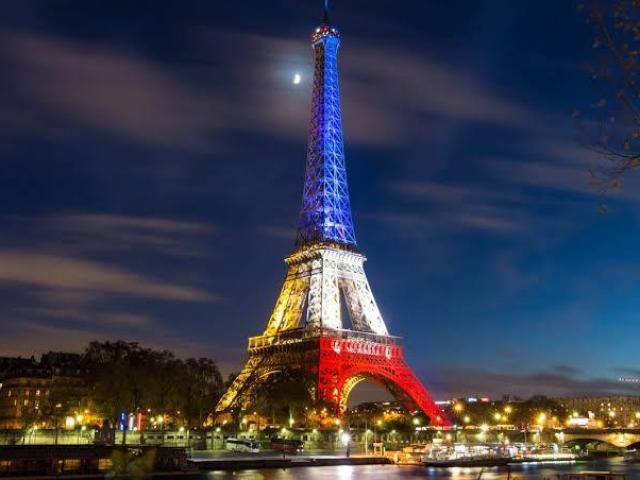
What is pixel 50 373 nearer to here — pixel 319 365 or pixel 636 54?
pixel 319 365

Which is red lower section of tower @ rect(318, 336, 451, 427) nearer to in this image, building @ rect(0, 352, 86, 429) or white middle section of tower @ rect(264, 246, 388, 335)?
white middle section of tower @ rect(264, 246, 388, 335)

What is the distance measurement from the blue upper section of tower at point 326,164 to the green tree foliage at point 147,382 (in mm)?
27088

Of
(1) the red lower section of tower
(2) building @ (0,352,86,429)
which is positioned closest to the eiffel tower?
(1) the red lower section of tower

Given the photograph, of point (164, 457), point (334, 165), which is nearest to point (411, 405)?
point (334, 165)

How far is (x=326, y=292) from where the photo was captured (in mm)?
103875

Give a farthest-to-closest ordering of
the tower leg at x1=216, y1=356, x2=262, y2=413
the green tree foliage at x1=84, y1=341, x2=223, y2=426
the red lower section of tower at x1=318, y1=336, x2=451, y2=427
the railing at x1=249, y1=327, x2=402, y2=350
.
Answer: the tower leg at x1=216, y1=356, x2=262, y2=413, the railing at x1=249, y1=327, x2=402, y2=350, the red lower section of tower at x1=318, y1=336, x2=451, y2=427, the green tree foliage at x1=84, y1=341, x2=223, y2=426

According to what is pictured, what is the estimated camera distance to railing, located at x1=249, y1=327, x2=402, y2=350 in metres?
98.3

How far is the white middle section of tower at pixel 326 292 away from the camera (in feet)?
340

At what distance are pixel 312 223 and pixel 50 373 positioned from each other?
67.3 m

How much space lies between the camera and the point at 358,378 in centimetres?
10400

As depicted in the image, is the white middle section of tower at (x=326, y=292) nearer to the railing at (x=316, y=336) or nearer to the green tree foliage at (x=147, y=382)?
the railing at (x=316, y=336)

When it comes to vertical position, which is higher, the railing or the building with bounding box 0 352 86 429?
the railing

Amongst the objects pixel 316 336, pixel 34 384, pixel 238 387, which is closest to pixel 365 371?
pixel 316 336

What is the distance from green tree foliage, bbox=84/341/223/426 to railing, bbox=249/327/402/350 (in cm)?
1111
